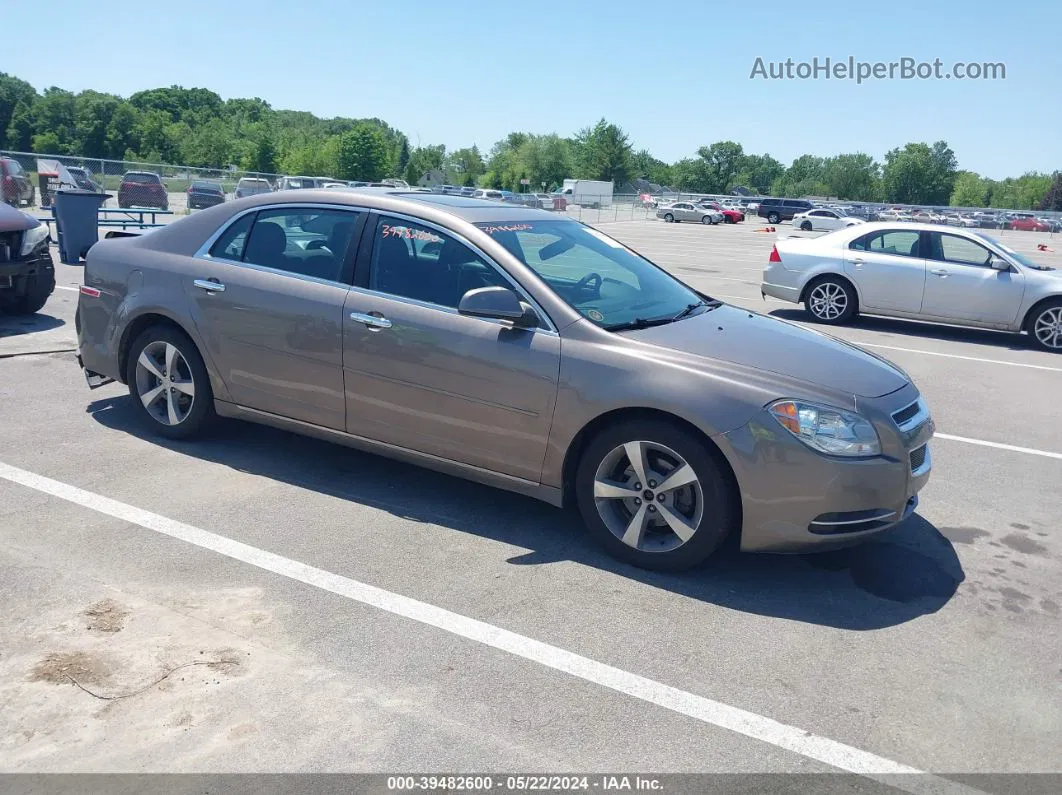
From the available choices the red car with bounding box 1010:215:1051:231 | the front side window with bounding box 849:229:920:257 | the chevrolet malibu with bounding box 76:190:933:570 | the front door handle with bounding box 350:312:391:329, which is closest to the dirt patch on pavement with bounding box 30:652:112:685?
the chevrolet malibu with bounding box 76:190:933:570

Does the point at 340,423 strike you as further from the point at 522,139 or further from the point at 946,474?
the point at 522,139

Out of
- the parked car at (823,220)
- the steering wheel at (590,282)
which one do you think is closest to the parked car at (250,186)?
the parked car at (823,220)

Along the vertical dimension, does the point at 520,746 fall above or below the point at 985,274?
below

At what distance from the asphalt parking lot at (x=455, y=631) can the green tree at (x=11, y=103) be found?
14577 centimetres

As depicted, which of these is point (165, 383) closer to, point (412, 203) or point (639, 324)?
point (412, 203)

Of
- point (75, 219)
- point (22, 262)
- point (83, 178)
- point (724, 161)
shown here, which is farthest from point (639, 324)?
point (724, 161)

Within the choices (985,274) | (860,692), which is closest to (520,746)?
(860,692)

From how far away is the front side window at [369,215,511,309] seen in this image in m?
4.86

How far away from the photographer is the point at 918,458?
14.7 feet

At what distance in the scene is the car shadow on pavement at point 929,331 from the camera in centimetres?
1257

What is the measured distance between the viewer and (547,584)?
424cm

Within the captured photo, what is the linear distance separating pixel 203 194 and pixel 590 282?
3075cm

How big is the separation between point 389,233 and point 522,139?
154 metres

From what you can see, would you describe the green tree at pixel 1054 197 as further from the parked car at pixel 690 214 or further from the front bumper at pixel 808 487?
the front bumper at pixel 808 487
